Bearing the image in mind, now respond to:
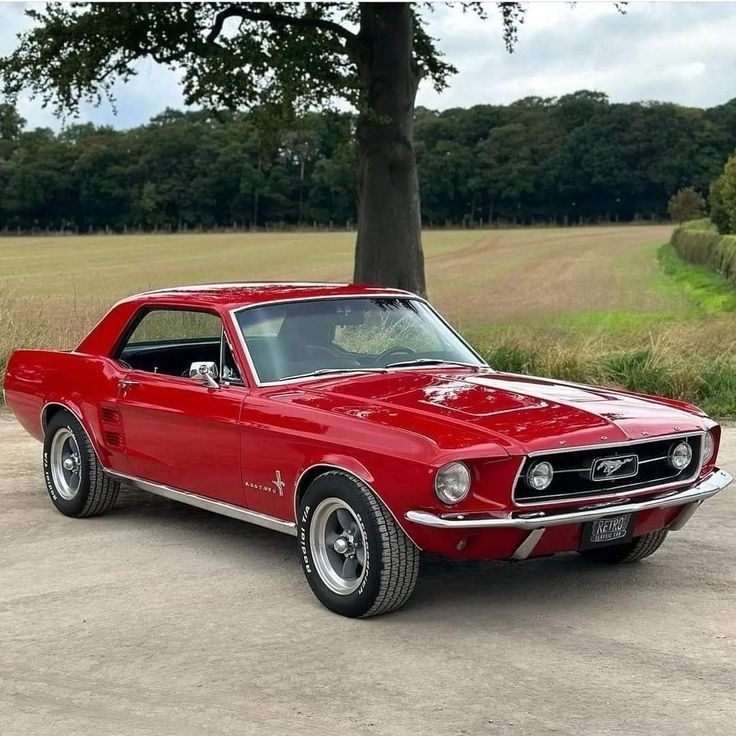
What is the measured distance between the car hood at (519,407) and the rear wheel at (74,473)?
6.38 ft

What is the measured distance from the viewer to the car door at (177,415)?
18.7 feet

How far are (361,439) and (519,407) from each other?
2.58 feet

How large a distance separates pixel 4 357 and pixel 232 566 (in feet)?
29.0

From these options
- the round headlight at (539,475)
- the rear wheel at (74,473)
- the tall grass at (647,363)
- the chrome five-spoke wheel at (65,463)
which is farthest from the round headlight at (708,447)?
the tall grass at (647,363)

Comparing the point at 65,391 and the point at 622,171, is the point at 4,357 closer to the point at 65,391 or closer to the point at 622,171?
the point at 65,391

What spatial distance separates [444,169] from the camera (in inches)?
4582

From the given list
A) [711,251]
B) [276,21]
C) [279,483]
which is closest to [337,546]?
[279,483]

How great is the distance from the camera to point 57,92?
19.6m

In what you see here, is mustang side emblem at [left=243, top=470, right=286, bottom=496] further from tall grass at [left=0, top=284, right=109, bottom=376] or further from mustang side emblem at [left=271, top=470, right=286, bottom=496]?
tall grass at [left=0, top=284, right=109, bottom=376]

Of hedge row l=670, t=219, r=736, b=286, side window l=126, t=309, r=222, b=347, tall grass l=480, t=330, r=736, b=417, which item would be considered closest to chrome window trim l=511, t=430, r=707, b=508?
side window l=126, t=309, r=222, b=347

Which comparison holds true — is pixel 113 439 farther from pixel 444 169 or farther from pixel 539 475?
pixel 444 169

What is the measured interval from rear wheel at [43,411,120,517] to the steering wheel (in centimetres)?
192

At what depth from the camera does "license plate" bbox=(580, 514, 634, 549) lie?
4867mm

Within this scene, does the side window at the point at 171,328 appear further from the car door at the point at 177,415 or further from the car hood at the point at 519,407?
the car hood at the point at 519,407
